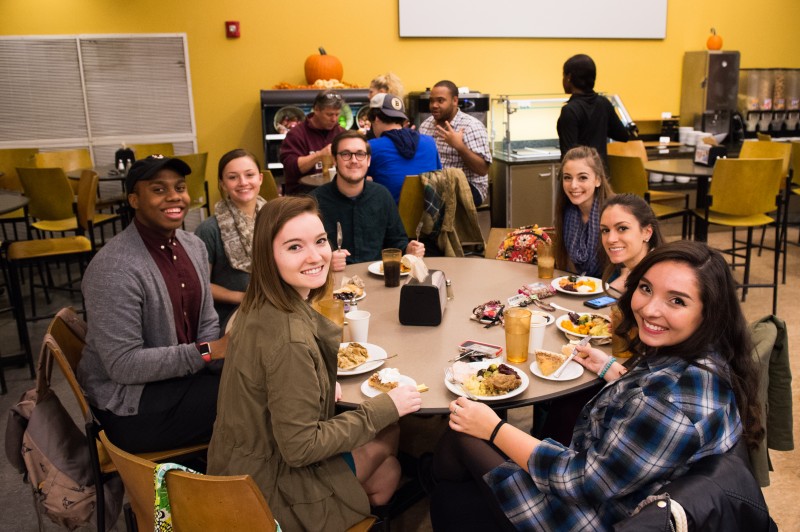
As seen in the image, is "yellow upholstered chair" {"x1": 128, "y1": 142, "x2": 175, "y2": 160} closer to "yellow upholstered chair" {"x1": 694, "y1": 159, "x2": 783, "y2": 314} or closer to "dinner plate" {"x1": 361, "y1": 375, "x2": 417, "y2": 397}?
"yellow upholstered chair" {"x1": 694, "y1": 159, "x2": 783, "y2": 314}

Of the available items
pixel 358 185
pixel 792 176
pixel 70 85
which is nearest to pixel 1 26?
pixel 70 85

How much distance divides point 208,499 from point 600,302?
162cm

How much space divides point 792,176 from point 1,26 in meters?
7.12

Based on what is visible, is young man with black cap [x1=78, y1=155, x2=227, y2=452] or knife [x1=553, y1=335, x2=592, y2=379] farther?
young man with black cap [x1=78, y1=155, x2=227, y2=452]

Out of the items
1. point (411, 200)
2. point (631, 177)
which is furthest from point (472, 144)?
point (631, 177)

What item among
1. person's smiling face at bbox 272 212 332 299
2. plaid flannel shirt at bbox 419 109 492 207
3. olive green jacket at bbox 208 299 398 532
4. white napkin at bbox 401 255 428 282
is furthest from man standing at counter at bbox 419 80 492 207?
olive green jacket at bbox 208 299 398 532

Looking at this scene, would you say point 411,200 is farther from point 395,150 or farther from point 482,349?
point 482,349

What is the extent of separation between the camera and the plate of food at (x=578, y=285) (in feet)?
8.32

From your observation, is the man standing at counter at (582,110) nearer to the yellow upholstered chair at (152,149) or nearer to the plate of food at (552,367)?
the plate of food at (552,367)

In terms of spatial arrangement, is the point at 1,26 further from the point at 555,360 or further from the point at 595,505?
the point at 595,505

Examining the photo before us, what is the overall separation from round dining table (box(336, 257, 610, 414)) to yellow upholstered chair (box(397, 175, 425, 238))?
2.78ft

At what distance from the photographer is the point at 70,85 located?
600 centimetres

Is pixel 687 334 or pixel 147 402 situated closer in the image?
pixel 687 334

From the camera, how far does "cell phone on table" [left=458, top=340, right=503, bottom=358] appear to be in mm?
2006
